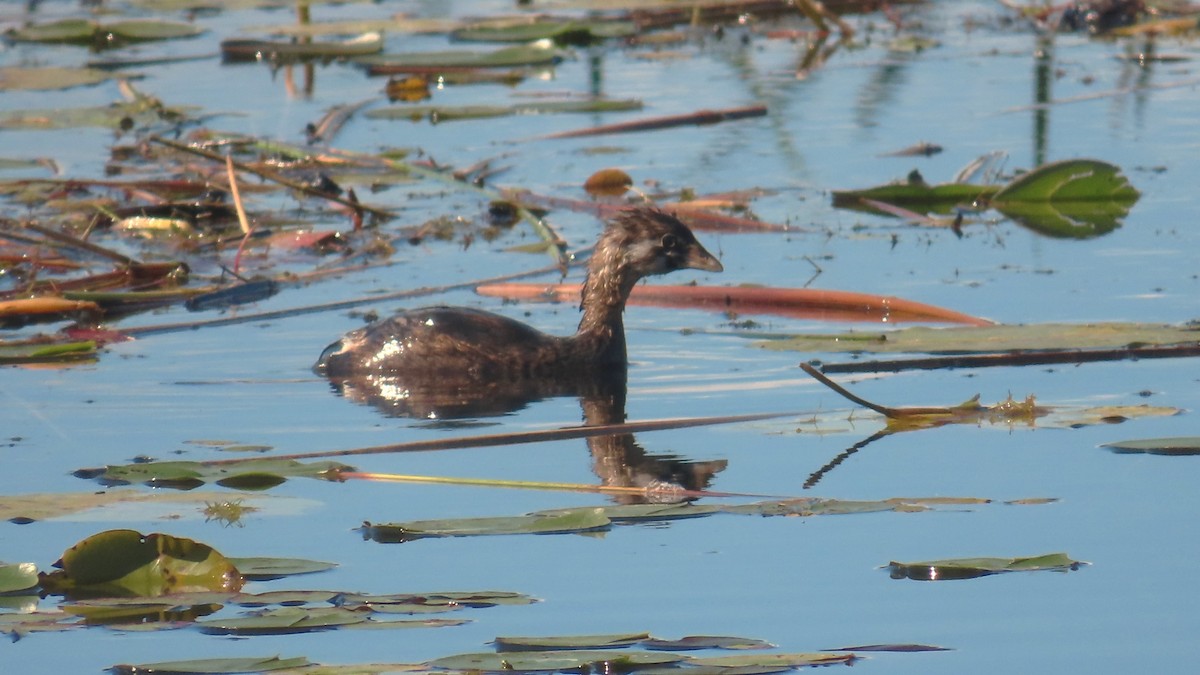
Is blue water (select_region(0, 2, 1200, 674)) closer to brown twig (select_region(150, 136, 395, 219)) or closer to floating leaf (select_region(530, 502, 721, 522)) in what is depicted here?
floating leaf (select_region(530, 502, 721, 522))

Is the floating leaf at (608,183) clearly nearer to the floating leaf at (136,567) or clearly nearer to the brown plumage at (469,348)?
the brown plumage at (469,348)

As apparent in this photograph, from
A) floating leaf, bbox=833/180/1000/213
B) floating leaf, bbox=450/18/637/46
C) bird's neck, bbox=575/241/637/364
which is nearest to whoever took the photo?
bird's neck, bbox=575/241/637/364

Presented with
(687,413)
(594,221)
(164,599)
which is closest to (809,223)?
(594,221)

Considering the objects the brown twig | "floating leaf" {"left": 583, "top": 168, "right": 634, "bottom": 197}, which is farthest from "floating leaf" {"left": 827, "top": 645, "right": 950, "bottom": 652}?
"floating leaf" {"left": 583, "top": 168, "right": 634, "bottom": 197}

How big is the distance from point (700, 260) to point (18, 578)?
4548 millimetres

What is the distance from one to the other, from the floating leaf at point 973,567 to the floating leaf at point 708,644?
2.29 ft

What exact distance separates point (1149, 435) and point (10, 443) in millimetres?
4073

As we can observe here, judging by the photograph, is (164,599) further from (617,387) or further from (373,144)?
(373,144)

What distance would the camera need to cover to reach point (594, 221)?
468 inches

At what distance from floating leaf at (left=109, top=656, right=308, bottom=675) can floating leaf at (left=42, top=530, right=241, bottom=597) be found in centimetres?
61

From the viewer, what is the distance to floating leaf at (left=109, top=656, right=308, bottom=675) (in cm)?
469

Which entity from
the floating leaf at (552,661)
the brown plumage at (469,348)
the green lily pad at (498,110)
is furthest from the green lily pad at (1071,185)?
the floating leaf at (552,661)

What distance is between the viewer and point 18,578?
5293mm

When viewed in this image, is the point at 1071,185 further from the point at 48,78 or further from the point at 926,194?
the point at 48,78
